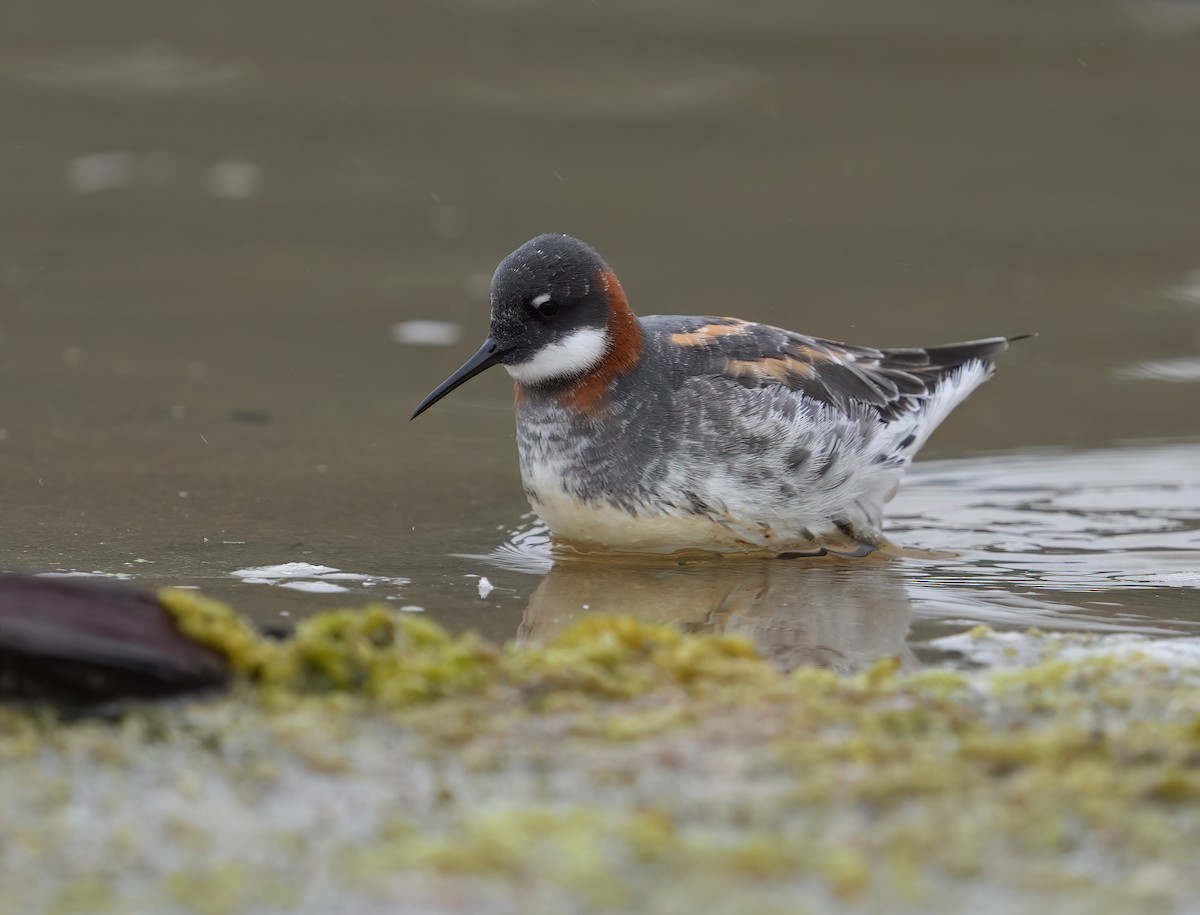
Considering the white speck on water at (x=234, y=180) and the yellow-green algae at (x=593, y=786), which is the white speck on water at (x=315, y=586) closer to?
the yellow-green algae at (x=593, y=786)

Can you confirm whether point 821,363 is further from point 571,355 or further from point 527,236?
point 527,236

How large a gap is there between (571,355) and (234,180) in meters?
6.24

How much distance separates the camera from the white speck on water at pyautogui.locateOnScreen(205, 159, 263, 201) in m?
12.1

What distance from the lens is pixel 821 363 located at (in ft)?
24.0

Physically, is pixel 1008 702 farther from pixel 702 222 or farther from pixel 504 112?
pixel 504 112

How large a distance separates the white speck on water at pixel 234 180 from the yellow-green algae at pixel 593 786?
8.38m

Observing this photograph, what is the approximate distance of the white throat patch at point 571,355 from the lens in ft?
22.3

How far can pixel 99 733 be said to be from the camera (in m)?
3.75

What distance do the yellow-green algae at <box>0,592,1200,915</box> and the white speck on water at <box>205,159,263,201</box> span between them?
8.38m

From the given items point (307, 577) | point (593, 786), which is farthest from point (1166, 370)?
point (593, 786)

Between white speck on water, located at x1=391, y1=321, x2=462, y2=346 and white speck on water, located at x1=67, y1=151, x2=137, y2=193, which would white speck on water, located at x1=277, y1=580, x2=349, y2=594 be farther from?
white speck on water, located at x1=67, y1=151, x2=137, y2=193

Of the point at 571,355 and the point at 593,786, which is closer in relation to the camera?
the point at 593,786

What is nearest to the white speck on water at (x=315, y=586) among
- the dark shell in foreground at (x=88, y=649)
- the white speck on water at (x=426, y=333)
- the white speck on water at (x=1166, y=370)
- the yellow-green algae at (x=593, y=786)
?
the yellow-green algae at (x=593, y=786)

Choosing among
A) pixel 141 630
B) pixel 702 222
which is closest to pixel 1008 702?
pixel 141 630
